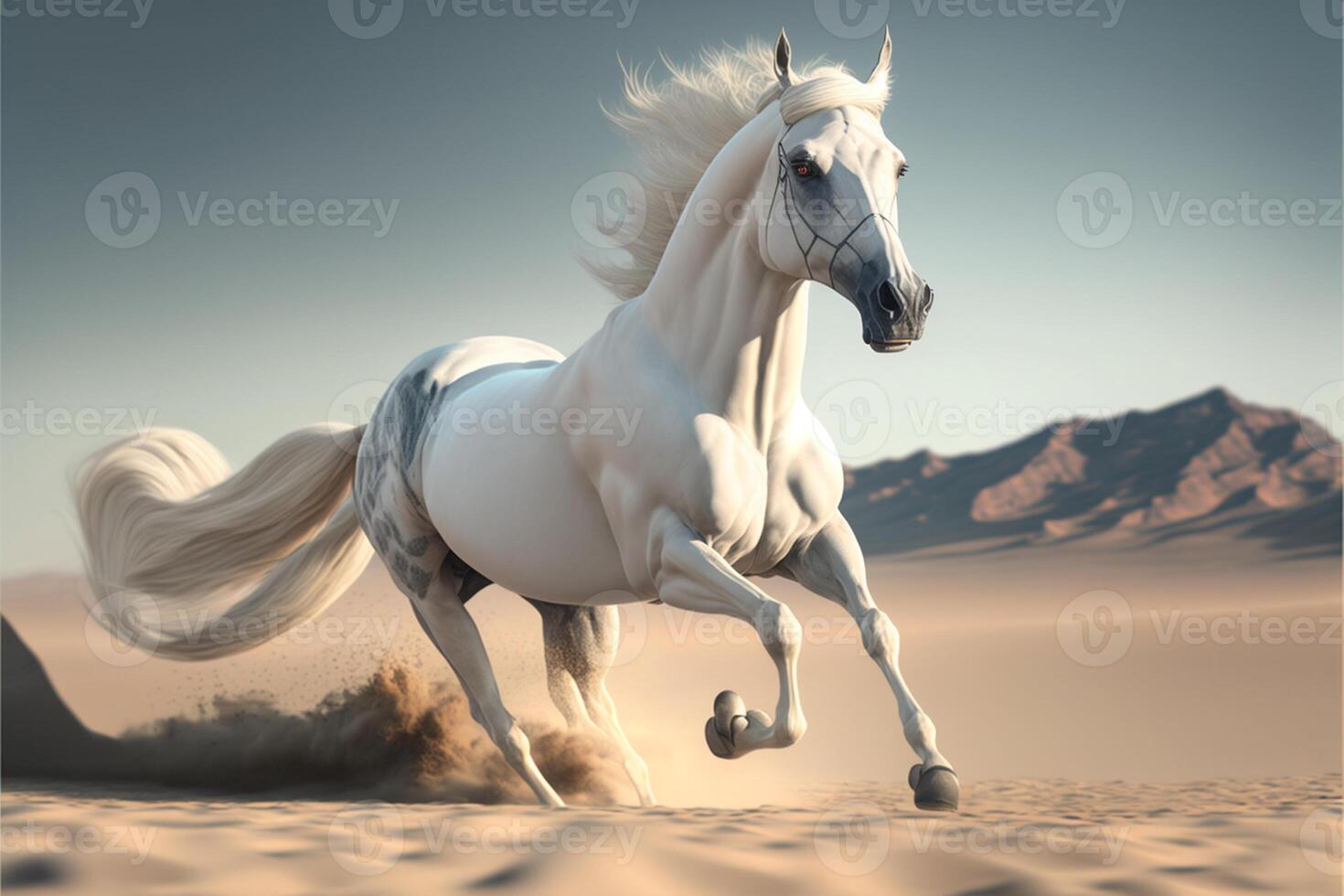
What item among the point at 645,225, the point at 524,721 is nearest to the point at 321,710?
the point at 524,721

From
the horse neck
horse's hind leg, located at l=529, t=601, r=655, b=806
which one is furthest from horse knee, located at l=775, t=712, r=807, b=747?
horse's hind leg, located at l=529, t=601, r=655, b=806

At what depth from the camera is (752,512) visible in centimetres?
399

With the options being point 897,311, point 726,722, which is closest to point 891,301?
point 897,311

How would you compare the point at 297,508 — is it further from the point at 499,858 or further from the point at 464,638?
the point at 499,858

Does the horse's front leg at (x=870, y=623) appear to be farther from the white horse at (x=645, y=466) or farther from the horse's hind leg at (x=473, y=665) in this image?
the horse's hind leg at (x=473, y=665)

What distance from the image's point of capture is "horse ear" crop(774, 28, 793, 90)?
3.93 meters

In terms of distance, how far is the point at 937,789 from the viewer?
11.7 ft

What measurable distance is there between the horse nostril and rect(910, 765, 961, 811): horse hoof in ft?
4.37

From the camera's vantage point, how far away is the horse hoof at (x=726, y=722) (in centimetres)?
380
